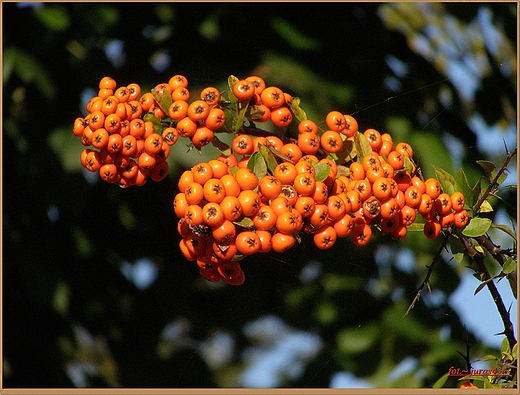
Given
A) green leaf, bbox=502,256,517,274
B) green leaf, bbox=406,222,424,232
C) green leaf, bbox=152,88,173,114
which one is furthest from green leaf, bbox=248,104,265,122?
green leaf, bbox=502,256,517,274

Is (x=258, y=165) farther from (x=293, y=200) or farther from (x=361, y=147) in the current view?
(x=361, y=147)

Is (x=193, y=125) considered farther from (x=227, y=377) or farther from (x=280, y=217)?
(x=227, y=377)

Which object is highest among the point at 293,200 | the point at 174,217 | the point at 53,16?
the point at 293,200

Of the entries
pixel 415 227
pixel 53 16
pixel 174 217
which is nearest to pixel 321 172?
pixel 415 227

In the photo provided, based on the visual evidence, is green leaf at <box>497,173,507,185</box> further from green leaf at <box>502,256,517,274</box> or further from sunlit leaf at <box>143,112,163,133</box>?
sunlit leaf at <box>143,112,163,133</box>

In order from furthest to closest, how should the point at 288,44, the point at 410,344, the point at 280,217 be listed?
the point at 288,44
the point at 410,344
the point at 280,217

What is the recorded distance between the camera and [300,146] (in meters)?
0.72

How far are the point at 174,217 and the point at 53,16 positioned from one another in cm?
62

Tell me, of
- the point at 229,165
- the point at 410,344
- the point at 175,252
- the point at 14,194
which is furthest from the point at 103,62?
the point at 410,344

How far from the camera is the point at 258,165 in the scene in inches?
26.0

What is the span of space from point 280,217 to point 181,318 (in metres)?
0.98

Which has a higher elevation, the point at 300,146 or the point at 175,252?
the point at 300,146

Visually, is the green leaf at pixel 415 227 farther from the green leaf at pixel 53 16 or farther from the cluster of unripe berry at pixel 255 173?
the green leaf at pixel 53 16

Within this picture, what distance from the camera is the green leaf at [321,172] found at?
2.17 ft
